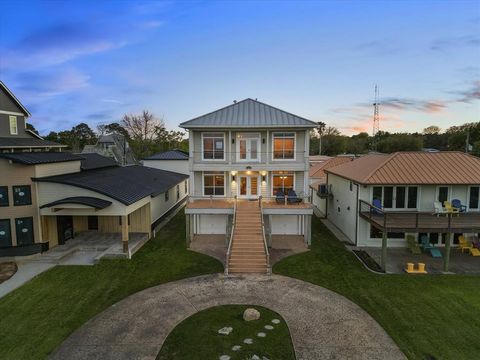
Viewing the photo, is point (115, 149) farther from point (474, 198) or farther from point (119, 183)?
point (474, 198)

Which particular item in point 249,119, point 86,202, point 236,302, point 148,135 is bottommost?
point 236,302

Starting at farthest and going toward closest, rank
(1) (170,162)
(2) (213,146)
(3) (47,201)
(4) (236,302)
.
Result: (1) (170,162) → (2) (213,146) → (3) (47,201) → (4) (236,302)

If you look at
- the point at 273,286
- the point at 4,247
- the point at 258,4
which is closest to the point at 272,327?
the point at 273,286

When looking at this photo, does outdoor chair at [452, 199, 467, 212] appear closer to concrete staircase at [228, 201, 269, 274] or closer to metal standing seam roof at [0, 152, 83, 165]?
concrete staircase at [228, 201, 269, 274]

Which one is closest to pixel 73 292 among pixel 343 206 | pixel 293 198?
pixel 293 198

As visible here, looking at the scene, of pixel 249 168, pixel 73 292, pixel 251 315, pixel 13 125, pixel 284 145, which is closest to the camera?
pixel 251 315
